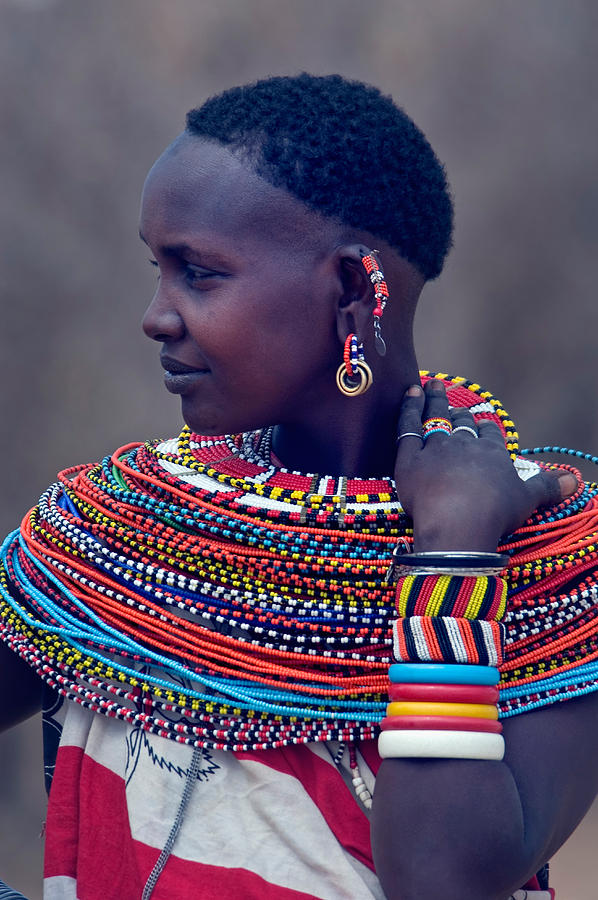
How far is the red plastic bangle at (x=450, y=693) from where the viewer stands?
1.27 metres

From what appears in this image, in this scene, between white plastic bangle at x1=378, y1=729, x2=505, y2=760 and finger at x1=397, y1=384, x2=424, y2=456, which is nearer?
white plastic bangle at x1=378, y1=729, x2=505, y2=760

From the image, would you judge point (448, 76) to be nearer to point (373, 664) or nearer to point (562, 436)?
point (562, 436)

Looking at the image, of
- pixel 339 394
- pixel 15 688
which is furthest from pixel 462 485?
pixel 15 688

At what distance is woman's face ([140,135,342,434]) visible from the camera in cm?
139

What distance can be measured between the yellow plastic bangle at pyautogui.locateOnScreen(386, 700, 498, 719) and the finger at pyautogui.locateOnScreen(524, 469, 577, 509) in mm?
291

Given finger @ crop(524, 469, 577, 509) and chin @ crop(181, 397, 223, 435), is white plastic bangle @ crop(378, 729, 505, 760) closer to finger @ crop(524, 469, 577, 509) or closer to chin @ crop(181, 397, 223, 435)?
finger @ crop(524, 469, 577, 509)

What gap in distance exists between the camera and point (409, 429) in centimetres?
150

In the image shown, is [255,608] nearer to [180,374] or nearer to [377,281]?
[180,374]

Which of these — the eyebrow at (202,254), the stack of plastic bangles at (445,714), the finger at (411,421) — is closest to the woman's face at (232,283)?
the eyebrow at (202,254)

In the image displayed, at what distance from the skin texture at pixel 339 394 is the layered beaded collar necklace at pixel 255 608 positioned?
2.7 inches

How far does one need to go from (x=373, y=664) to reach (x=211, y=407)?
1.22 ft

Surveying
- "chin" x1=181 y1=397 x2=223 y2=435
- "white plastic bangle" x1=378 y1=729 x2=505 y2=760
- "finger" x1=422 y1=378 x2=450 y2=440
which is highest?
Result: "finger" x1=422 y1=378 x2=450 y2=440

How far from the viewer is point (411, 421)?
151 cm

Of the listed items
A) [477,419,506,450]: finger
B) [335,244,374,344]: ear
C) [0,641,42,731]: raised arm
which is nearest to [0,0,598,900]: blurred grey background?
[0,641,42,731]: raised arm
